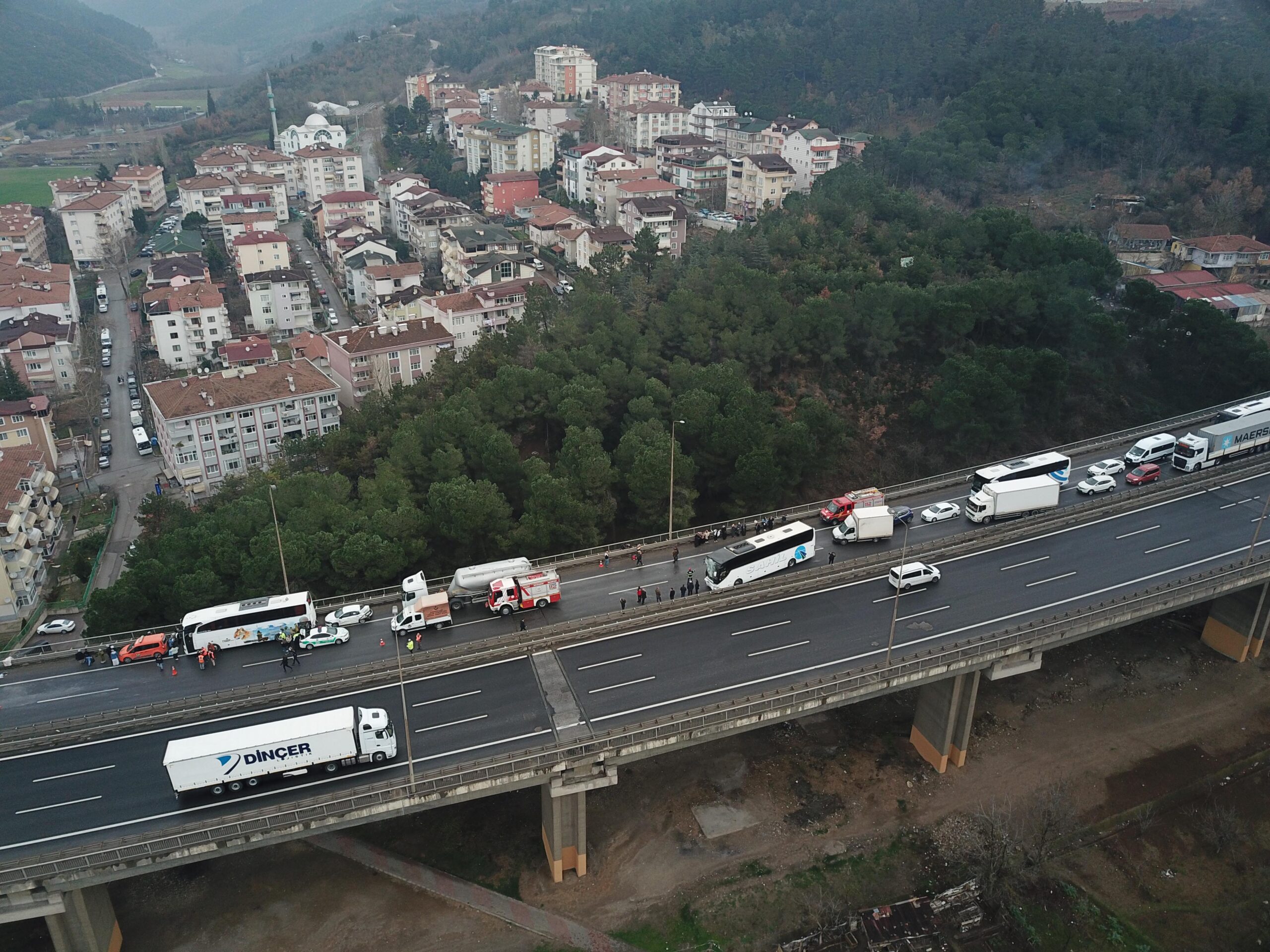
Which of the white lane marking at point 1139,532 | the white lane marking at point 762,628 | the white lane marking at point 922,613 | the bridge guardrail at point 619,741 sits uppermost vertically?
the bridge guardrail at point 619,741

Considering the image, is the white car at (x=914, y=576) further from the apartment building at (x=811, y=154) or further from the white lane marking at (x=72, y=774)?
the apartment building at (x=811, y=154)

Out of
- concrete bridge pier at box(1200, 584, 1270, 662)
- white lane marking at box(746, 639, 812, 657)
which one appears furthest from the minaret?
concrete bridge pier at box(1200, 584, 1270, 662)

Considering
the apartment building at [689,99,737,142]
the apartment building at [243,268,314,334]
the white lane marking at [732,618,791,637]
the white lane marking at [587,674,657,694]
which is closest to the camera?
the white lane marking at [587,674,657,694]

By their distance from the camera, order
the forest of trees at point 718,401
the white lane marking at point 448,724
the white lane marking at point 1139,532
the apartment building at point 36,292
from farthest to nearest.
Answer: the apartment building at point 36,292 < the forest of trees at point 718,401 < the white lane marking at point 1139,532 < the white lane marking at point 448,724

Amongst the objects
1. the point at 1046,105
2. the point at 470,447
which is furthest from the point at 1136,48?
the point at 470,447

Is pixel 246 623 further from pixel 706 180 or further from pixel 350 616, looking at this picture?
pixel 706 180

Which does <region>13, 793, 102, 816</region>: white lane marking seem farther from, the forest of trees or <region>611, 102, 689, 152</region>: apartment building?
<region>611, 102, 689, 152</region>: apartment building

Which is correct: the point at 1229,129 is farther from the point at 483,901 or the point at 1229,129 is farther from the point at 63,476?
the point at 63,476

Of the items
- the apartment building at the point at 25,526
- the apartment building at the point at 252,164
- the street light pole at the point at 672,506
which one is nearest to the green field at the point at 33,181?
the apartment building at the point at 252,164
